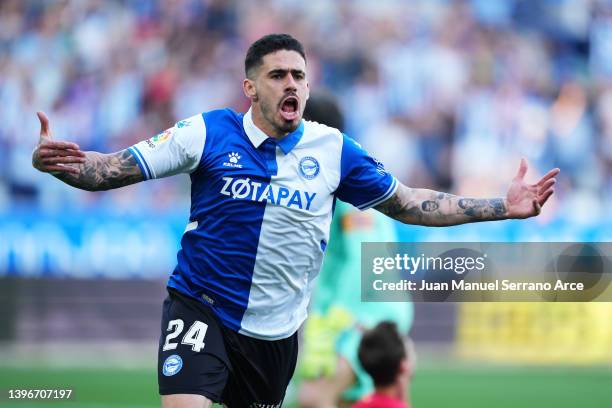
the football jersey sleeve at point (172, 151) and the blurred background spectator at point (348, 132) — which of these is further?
the blurred background spectator at point (348, 132)

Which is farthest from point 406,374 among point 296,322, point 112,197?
point 112,197

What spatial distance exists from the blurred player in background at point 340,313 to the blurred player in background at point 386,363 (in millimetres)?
1926

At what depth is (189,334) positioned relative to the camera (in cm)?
608

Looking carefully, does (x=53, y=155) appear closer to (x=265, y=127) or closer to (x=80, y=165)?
(x=80, y=165)

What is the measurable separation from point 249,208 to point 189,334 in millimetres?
724

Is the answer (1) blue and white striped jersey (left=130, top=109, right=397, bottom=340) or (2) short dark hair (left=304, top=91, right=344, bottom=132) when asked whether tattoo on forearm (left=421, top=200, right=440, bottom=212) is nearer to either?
(1) blue and white striped jersey (left=130, top=109, right=397, bottom=340)

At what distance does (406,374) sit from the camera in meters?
5.40

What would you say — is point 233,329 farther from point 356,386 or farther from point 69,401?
point 69,401

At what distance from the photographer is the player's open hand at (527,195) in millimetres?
6277

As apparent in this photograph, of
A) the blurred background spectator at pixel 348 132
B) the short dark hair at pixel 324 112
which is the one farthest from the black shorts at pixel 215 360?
the blurred background spectator at pixel 348 132

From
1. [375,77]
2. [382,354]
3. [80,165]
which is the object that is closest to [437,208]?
[382,354]

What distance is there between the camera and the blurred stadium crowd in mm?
16875

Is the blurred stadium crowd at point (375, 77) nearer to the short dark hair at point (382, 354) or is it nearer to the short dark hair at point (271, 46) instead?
the short dark hair at point (271, 46)

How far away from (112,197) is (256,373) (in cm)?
943
